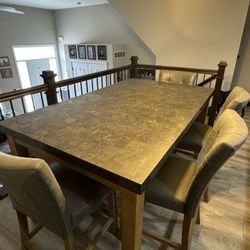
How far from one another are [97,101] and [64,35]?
6.04 meters

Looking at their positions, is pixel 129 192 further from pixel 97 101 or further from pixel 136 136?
pixel 97 101

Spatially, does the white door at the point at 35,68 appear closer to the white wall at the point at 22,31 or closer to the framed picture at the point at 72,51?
the white wall at the point at 22,31

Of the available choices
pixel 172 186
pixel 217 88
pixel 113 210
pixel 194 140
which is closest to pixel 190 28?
pixel 217 88

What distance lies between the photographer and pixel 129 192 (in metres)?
0.83

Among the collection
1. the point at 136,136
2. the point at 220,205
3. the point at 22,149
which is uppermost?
the point at 136,136

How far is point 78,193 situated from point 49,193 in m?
0.33

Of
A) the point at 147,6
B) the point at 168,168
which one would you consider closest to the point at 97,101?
the point at 168,168

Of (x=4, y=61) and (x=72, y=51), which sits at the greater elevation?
(x=72, y=51)

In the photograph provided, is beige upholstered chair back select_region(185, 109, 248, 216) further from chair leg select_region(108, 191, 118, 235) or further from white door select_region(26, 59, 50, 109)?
white door select_region(26, 59, 50, 109)

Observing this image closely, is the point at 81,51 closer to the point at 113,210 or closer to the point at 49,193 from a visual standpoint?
the point at 113,210

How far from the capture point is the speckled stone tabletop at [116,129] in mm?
868

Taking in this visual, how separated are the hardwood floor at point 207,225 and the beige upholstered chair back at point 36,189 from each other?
1.62ft

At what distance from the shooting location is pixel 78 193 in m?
1.13

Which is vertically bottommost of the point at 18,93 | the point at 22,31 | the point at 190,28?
the point at 18,93
